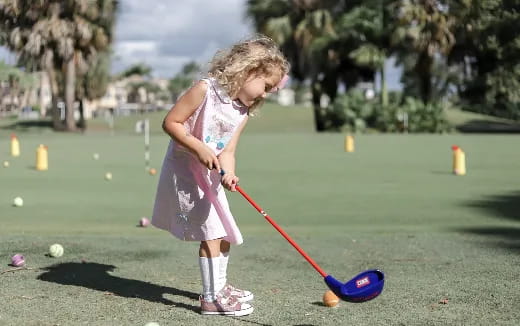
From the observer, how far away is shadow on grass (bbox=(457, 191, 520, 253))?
7.34 metres

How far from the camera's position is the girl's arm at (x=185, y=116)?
179 inches

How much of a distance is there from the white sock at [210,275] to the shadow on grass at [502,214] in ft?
10.2

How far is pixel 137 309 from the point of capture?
4.73 m

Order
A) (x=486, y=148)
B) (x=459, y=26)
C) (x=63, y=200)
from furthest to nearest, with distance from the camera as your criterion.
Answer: (x=459, y=26)
(x=486, y=148)
(x=63, y=200)

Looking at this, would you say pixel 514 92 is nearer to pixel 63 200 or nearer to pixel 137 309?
pixel 63 200

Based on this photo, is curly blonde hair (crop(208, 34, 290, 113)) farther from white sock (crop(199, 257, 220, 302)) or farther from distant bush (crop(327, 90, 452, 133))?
distant bush (crop(327, 90, 452, 133))

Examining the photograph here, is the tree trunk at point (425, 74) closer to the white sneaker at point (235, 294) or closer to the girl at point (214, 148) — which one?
the girl at point (214, 148)

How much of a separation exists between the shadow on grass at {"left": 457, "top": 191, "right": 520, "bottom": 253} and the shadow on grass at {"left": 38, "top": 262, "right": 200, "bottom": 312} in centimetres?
315

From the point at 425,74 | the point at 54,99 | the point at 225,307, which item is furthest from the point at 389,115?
the point at 225,307

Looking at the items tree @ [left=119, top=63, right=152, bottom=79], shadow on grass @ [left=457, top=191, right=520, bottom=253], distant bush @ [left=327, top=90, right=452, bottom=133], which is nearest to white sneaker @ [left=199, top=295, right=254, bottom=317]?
shadow on grass @ [left=457, top=191, right=520, bottom=253]

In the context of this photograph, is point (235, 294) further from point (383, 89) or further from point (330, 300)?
point (383, 89)

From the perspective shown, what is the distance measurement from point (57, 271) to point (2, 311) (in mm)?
1248

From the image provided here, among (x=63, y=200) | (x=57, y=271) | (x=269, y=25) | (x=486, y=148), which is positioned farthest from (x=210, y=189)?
(x=269, y=25)

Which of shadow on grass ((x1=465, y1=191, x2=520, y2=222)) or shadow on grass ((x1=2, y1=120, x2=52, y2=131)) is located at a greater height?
shadow on grass ((x1=465, y1=191, x2=520, y2=222))
